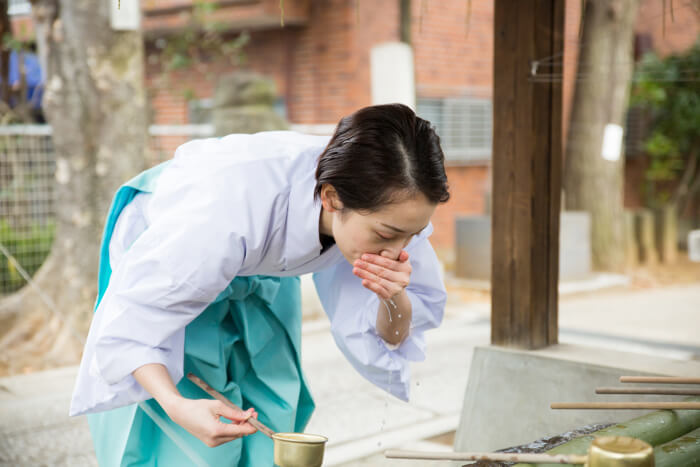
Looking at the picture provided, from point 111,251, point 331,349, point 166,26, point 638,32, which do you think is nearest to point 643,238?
→ point 638,32

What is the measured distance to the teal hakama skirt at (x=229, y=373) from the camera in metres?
1.96

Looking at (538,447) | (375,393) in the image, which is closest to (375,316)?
(538,447)

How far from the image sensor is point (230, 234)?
1.71 m

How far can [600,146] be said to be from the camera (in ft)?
29.1

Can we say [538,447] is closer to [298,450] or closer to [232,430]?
[298,450]

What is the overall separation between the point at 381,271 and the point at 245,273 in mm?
392

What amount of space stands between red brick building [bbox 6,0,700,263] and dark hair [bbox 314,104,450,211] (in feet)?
23.4

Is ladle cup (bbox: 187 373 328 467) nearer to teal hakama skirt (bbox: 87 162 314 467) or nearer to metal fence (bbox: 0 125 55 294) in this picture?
teal hakama skirt (bbox: 87 162 314 467)

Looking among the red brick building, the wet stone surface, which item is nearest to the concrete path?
the wet stone surface

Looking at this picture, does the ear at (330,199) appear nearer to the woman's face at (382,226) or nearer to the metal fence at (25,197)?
the woman's face at (382,226)

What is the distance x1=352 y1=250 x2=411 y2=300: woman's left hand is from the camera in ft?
5.66

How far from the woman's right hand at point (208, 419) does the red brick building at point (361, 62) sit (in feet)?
24.3

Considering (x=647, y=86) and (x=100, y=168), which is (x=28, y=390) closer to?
(x=100, y=168)

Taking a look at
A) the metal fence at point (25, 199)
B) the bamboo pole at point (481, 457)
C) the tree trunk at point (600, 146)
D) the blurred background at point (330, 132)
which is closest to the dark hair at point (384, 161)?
the bamboo pole at point (481, 457)
